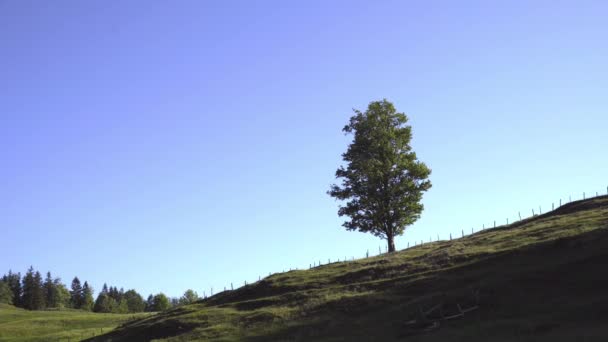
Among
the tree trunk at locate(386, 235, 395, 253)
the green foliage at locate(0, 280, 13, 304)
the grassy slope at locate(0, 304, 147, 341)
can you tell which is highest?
the tree trunk at locate(386, 235, 395, 253)

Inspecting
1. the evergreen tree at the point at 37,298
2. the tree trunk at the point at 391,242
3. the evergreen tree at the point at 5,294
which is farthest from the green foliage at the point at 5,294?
the tree trunk at the point at 391,242

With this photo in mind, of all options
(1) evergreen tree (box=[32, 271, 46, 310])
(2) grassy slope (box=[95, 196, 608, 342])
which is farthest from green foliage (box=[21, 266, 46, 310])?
(2) grassy slope (box=[95, 196, 608, 342])

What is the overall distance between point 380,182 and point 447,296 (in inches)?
1356

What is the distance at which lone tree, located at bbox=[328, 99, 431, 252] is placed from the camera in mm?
78625

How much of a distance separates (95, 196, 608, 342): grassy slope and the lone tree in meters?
6.62

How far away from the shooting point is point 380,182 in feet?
260

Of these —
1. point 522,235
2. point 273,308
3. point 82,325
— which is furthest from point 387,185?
point 82,325

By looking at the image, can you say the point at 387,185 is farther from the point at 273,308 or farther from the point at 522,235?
the point at 273,308

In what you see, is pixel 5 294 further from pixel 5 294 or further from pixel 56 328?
pixel 56 328

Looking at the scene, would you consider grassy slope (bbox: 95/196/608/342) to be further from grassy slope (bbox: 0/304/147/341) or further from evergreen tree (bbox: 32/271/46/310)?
evergreen tree (bbox: 32/271/46/310)

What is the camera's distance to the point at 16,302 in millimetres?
191750

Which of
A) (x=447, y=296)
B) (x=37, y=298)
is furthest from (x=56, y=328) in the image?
(x=37, y=298)

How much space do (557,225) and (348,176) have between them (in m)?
28.3

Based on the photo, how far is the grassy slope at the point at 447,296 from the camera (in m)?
37.0
